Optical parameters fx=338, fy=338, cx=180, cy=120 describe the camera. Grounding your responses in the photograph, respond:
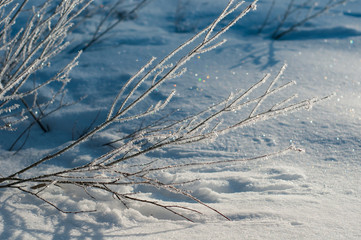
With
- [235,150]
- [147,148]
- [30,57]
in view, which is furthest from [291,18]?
[30,57]

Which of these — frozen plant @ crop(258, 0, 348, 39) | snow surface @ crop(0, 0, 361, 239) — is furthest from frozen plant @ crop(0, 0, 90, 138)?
frozen plant @ crop(258, 0, 348, 39)

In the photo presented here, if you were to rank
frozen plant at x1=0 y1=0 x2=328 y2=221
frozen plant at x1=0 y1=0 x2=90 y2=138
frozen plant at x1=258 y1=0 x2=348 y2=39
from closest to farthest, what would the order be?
frozen plant at x1=0 y1=0 x2=328 y2=221 → frozen plant at x1=0 y1=0 x2=90 y2=138 → frozen plant at x1=258 y1=0 x2=348 y2=39

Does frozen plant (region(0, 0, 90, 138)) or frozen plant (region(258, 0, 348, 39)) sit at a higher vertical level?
frozen plant (region(258, 0, 348, 39))

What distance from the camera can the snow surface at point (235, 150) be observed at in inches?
42.7

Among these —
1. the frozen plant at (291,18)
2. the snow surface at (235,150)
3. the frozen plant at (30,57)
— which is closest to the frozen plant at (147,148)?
the snow surface at (235,150)

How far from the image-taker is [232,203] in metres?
1.29

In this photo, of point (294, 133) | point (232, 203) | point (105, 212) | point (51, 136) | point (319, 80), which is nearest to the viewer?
point (105, 212)

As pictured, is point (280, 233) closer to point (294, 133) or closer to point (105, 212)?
point (105, 212)

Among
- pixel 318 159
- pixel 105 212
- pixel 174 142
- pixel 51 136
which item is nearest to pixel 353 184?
pixel 318 159

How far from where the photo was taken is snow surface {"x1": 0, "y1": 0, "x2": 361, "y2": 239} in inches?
42.7

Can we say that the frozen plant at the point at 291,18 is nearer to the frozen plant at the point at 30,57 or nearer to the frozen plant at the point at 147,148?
the frozen plant at the point at 147,148

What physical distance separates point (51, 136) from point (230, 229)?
54.0 inches

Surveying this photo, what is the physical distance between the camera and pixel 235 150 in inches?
70.7

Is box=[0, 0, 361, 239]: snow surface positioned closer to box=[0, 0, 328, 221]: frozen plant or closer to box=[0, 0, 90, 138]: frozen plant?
box=[0, 0, 328, 221]: frozen plant
